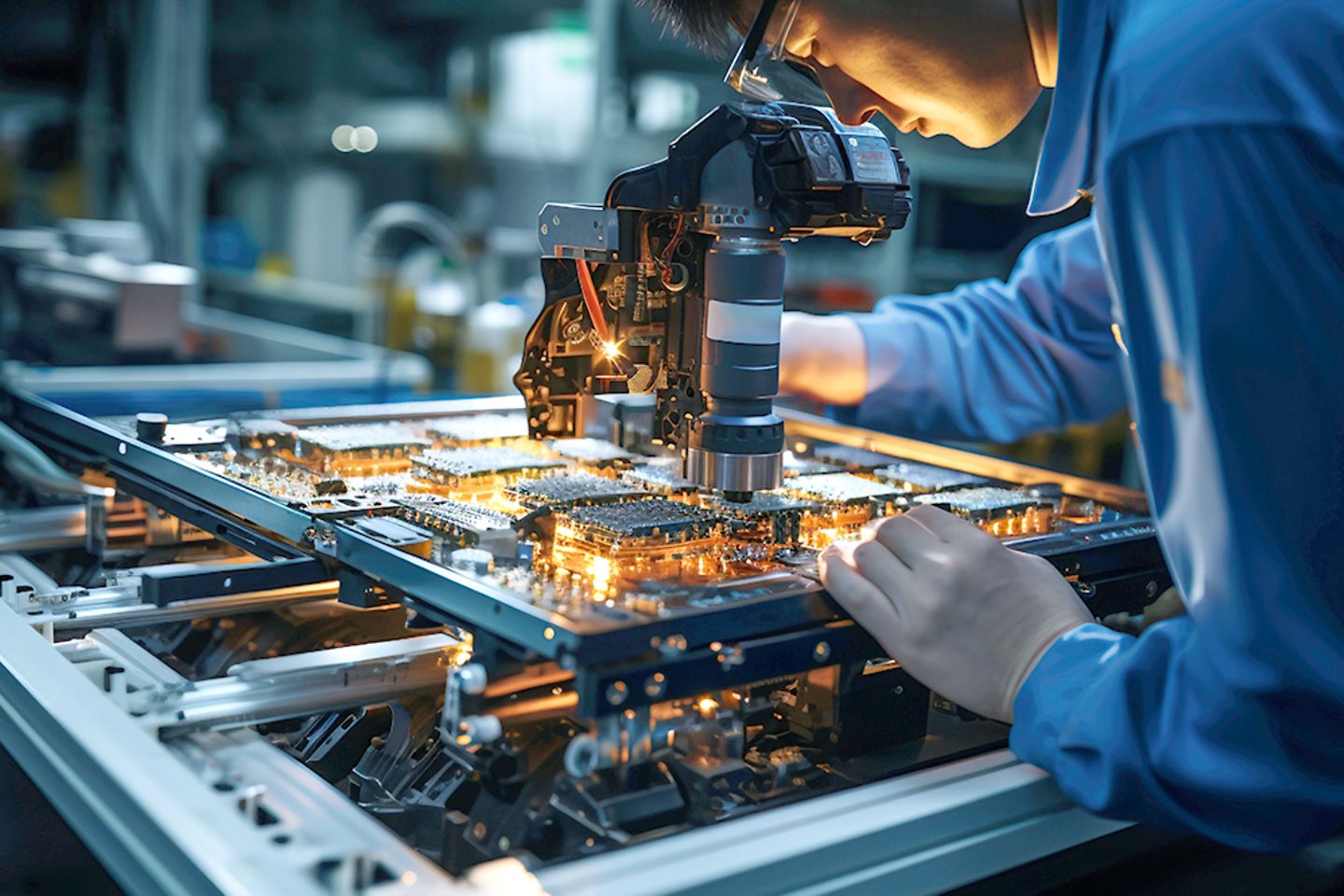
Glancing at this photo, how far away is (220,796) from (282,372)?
6.36ft

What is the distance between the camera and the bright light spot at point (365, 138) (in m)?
5.01

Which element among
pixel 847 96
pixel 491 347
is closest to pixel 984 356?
pixel 847 96

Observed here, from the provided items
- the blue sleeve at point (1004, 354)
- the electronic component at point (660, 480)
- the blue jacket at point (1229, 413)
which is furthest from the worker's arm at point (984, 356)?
the blue jacket at point (1229, 413)

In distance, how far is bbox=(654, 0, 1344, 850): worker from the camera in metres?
0.80

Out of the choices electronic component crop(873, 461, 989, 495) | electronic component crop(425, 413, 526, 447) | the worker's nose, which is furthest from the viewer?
electronic component crop(425, 413, 526, 447)

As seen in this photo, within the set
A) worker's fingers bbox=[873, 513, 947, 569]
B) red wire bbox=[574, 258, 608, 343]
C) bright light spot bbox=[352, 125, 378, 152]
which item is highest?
bright light spot bbox=[352, 125, 378, 152]

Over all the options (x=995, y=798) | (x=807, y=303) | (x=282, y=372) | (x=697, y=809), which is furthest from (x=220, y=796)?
(x=807, y=303)

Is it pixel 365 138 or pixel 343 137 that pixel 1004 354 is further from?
pixel 343 137

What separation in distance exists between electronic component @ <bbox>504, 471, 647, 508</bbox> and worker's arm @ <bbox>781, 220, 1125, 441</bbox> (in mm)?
538

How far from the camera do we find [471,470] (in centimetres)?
131

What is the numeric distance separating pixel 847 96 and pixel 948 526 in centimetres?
42

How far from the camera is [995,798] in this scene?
3.13 ft

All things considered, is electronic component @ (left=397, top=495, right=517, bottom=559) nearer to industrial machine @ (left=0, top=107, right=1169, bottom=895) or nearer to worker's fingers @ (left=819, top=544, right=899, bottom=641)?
industrial machine @ (left=0, top=107, right=1169, bottom=895)

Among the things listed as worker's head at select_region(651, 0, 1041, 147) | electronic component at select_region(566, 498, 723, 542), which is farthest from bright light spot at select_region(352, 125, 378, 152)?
electronic component at select_region(566, 498, 723, 542)
